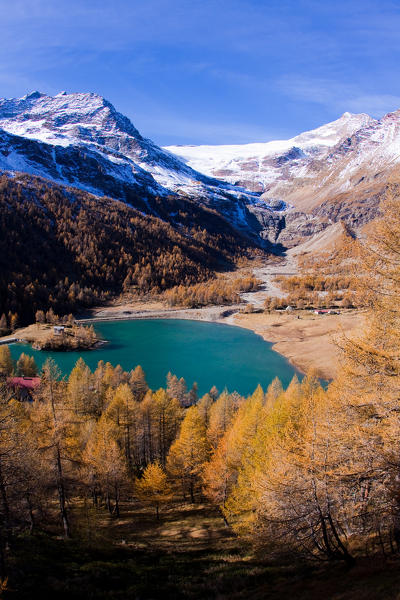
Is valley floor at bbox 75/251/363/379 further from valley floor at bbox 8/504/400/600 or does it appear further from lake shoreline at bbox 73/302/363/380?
valley floor at bbox 8/504/400/600

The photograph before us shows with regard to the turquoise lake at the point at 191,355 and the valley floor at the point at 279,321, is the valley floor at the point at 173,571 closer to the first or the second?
the turquoise lake at the point at 191,355

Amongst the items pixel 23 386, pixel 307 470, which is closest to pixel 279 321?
pixel 23 386

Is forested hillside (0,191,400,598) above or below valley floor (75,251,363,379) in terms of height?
above

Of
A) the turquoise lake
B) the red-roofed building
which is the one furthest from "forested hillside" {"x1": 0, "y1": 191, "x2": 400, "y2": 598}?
the turquoise lake

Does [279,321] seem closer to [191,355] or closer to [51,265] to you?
[191,355]

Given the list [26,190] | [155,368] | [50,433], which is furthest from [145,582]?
[26,190]

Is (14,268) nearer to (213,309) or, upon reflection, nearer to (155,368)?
(213,309)

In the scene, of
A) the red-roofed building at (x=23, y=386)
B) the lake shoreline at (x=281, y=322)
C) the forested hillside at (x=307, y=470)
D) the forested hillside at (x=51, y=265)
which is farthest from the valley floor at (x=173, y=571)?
the forested hillside at (x=51, y=265)
